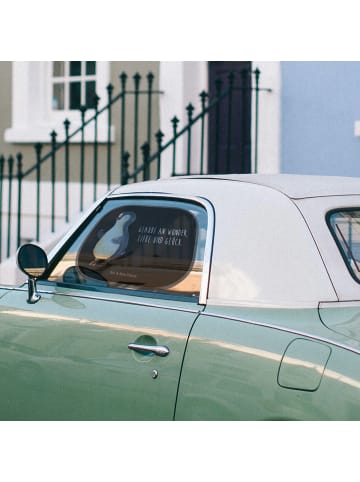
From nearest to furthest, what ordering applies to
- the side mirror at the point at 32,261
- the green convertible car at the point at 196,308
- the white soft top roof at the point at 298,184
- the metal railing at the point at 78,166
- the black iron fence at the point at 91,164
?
the green convertible car at the point at 196,308
the white soft top roof at the point at 298,184
the side mirror at the point at 32,261
the black iron fence at the point at 91,164
the metal railing at the point at 78,166

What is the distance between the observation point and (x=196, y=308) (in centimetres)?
402

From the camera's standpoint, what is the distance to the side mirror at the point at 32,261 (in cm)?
478

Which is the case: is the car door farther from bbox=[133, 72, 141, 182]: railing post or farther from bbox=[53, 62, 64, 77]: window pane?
bbox=[53, 62, 64, 77]: window pane

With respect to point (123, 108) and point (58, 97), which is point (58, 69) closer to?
point (58, 97)

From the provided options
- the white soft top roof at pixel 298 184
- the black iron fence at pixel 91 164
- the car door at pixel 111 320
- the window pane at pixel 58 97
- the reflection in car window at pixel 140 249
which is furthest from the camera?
the window pane at pixel 58 97

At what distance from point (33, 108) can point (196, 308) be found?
29.5 feet

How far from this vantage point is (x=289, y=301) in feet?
12.4

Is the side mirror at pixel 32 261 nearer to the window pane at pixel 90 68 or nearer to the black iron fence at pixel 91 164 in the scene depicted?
the black iron fence at pixel 91 164

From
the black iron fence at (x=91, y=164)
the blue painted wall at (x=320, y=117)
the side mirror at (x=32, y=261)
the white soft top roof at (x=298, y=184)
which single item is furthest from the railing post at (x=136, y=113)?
the white soft top roof at (x=298, y=184)

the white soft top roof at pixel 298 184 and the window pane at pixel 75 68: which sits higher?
the window pane at pixel 75 68

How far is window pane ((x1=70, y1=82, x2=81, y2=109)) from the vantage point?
12391mm

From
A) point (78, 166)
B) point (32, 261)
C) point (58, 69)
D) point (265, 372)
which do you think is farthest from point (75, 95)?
point (265, 372)

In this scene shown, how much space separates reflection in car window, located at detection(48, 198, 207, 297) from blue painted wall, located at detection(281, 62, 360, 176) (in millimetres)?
4529

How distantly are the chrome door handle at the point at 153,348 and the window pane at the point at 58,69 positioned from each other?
356 inches
